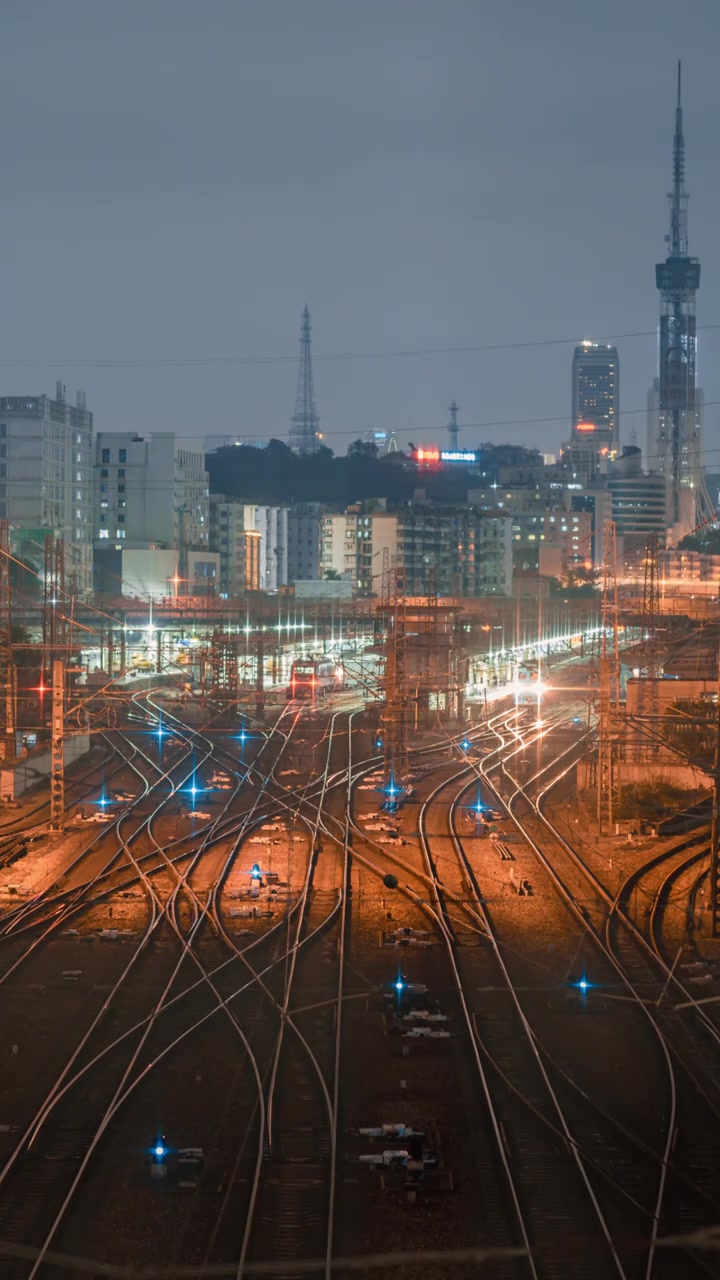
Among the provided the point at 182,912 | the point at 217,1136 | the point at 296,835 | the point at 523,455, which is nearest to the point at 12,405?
the point at 296,835

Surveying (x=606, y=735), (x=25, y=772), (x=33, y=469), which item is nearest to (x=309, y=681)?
(x=25, y=772)

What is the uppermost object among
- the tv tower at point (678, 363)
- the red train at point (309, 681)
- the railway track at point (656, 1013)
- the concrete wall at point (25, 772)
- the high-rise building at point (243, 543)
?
the tv tower at point (678, 363)

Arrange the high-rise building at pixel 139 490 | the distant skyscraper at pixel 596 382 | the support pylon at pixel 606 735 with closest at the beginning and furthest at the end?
the support pylon at pixel 606 735, the high-rise building at pixel 139 490, the distant skyscraper at pixel 596 382

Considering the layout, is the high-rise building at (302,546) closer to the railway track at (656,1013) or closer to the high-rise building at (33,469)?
the high-rise building at (33,469)

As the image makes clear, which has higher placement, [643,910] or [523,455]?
[523,455]

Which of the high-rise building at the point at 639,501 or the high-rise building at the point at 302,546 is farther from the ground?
the high-rise building at the point at 639,501

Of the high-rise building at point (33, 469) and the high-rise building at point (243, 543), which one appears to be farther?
the high-rise building at point (243, 543)

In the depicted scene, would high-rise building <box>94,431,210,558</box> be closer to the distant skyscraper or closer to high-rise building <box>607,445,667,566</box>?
high-rise building <box>607,445,667,566</box>

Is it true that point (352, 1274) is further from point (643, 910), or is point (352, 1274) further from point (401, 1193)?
point (643, 910)

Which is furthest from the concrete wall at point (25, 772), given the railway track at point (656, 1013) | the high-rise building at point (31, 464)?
the high-rise building at point (31, 464)

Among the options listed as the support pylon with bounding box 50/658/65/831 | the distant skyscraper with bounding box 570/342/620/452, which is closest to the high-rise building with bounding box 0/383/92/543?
the support pylon with bounding box 50/658/65/831
